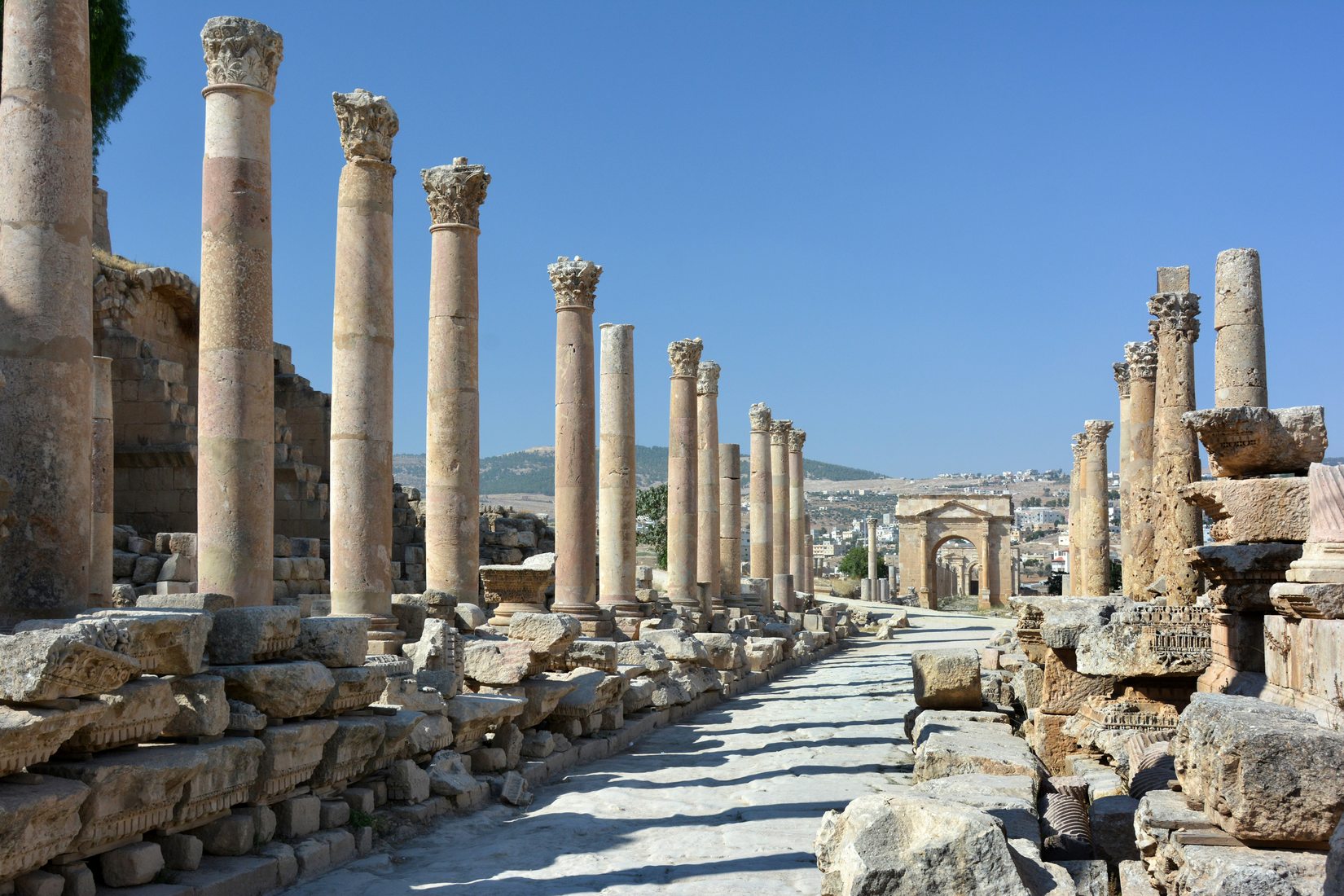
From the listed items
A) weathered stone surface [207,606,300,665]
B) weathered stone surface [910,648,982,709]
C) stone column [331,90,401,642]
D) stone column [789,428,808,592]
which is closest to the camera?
weathered stone surface [207,606,300,665]

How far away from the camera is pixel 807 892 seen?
7391 millimetres

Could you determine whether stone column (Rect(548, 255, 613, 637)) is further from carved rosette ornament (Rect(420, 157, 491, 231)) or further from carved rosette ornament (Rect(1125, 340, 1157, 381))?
carved rosette ornament (Rect(1125, 340, 1157, 381))

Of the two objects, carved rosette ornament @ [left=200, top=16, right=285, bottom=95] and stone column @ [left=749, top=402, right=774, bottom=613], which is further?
stone column @ [left=749, top=402, right=774, bottom=613]

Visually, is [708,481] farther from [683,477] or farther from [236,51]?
[236,51]

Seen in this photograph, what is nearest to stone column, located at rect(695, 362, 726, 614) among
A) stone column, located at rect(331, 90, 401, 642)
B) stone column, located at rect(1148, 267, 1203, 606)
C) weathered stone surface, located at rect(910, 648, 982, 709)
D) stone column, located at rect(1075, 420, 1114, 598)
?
stone column, located at rect(1075, 420, 1114, 598)

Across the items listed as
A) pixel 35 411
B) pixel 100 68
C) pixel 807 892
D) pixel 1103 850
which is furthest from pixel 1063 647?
pixel 100 68

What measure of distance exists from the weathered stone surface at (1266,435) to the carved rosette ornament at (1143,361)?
12.9 m

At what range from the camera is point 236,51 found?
998cm

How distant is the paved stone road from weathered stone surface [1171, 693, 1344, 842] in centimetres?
265

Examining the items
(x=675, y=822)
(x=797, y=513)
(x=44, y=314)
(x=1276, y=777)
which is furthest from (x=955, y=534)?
(x=1276, y=777)

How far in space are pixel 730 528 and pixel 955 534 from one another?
36.0 meters

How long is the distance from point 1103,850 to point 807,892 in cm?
215

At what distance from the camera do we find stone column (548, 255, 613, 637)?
1703 cm

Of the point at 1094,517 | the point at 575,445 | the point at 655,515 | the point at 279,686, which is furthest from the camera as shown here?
the point at 655,515
